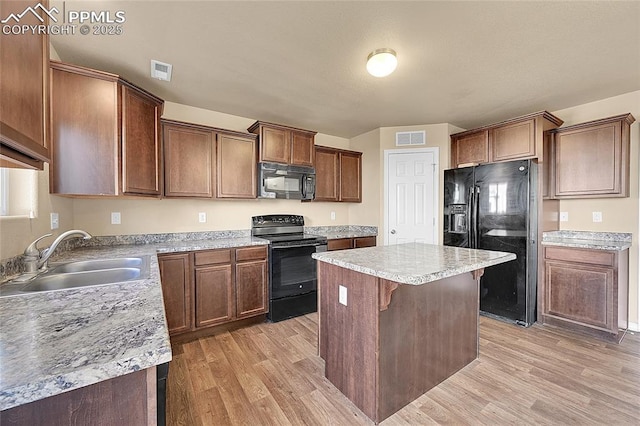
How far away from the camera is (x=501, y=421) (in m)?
1.62

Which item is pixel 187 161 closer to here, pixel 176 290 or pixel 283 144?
pixel 283 144

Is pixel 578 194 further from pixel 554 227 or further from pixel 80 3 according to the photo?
pixel 80 3

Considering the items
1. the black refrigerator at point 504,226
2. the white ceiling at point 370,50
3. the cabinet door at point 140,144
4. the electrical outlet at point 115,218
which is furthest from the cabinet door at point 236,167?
the black refrigerator at point 504,226

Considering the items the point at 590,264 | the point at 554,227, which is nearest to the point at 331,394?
the point at 590,264

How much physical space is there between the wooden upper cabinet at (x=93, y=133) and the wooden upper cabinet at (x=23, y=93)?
125cm

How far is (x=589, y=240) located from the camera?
298cm

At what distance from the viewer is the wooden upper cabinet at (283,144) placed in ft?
10.8

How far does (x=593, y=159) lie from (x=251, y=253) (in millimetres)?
3760

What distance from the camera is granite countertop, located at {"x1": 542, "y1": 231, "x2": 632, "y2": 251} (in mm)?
2619

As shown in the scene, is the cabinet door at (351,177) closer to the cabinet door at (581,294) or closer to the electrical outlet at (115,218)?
the cabinet door at (581,294)

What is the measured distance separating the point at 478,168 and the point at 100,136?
3768 millimetres

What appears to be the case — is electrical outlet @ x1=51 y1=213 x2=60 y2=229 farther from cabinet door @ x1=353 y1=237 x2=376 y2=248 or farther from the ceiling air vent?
the ceiling air vent

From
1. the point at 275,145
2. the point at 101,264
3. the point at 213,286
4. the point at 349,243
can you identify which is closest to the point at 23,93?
the point at 101,264

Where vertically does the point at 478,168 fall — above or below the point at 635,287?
above
